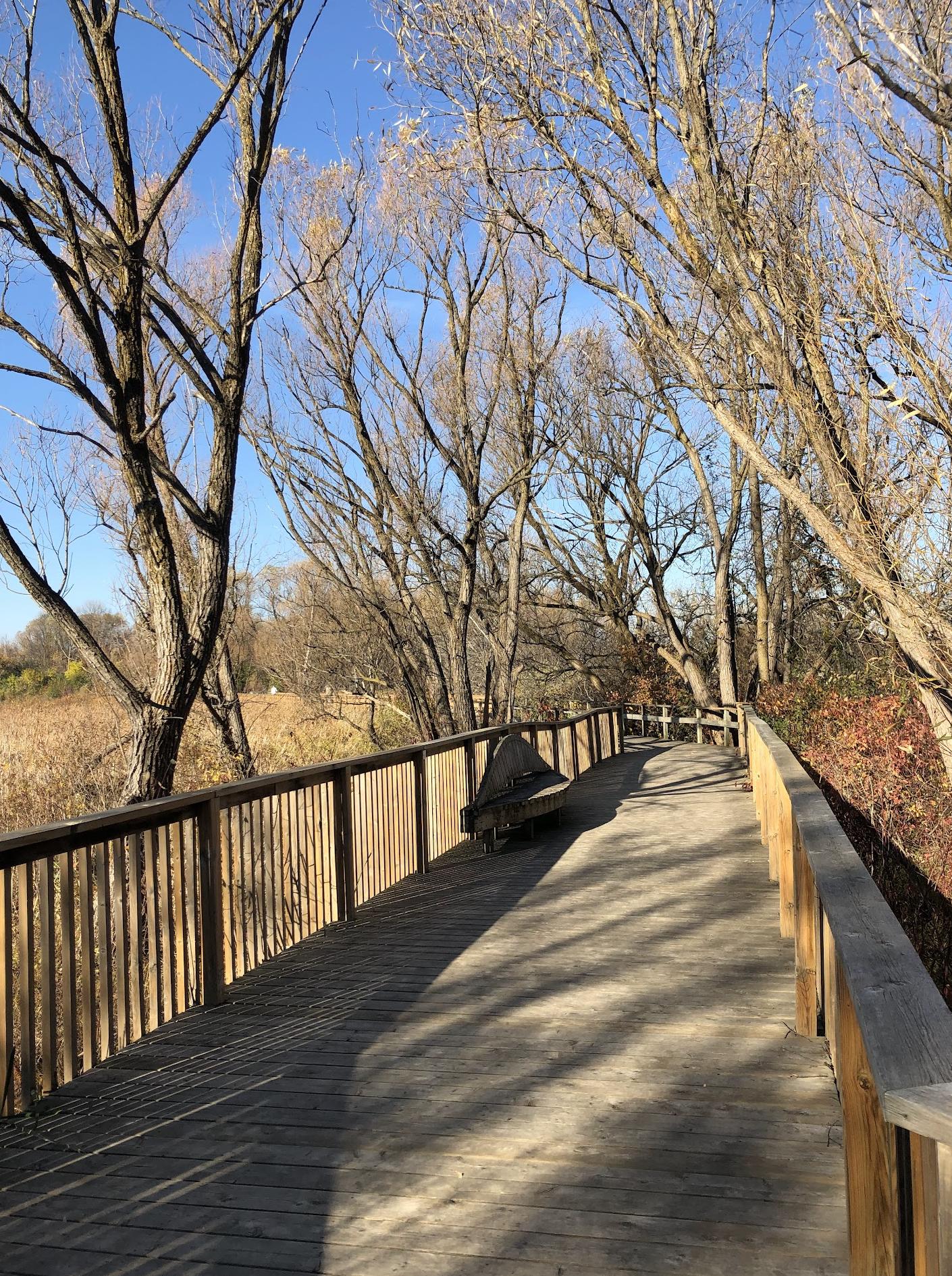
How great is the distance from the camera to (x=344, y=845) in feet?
21.0

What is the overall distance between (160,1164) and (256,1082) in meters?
0.69

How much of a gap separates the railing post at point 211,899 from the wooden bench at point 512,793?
4.25 m

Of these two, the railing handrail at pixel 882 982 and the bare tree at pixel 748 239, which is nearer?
the railing handrail at pixel 882 982

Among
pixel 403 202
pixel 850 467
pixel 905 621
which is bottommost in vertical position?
pixel 905 621

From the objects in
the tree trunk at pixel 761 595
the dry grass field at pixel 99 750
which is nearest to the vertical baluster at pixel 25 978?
the dry grass field at pixel 99 750

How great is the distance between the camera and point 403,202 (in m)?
15.4

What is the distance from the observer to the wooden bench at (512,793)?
901 cm

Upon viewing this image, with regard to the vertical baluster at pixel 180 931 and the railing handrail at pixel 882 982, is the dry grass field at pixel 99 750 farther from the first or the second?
the railing handrail at pixel 882 982

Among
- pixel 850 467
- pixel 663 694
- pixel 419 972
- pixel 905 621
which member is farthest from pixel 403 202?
pixel 663 694

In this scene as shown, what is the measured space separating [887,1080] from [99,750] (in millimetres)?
15027

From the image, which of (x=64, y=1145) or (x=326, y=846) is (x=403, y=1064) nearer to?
(x=64, y=1145)

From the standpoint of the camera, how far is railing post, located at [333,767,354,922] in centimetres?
626

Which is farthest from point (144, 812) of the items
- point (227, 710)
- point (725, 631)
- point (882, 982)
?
point (725, 631)

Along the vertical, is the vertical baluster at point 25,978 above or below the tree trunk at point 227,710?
below
